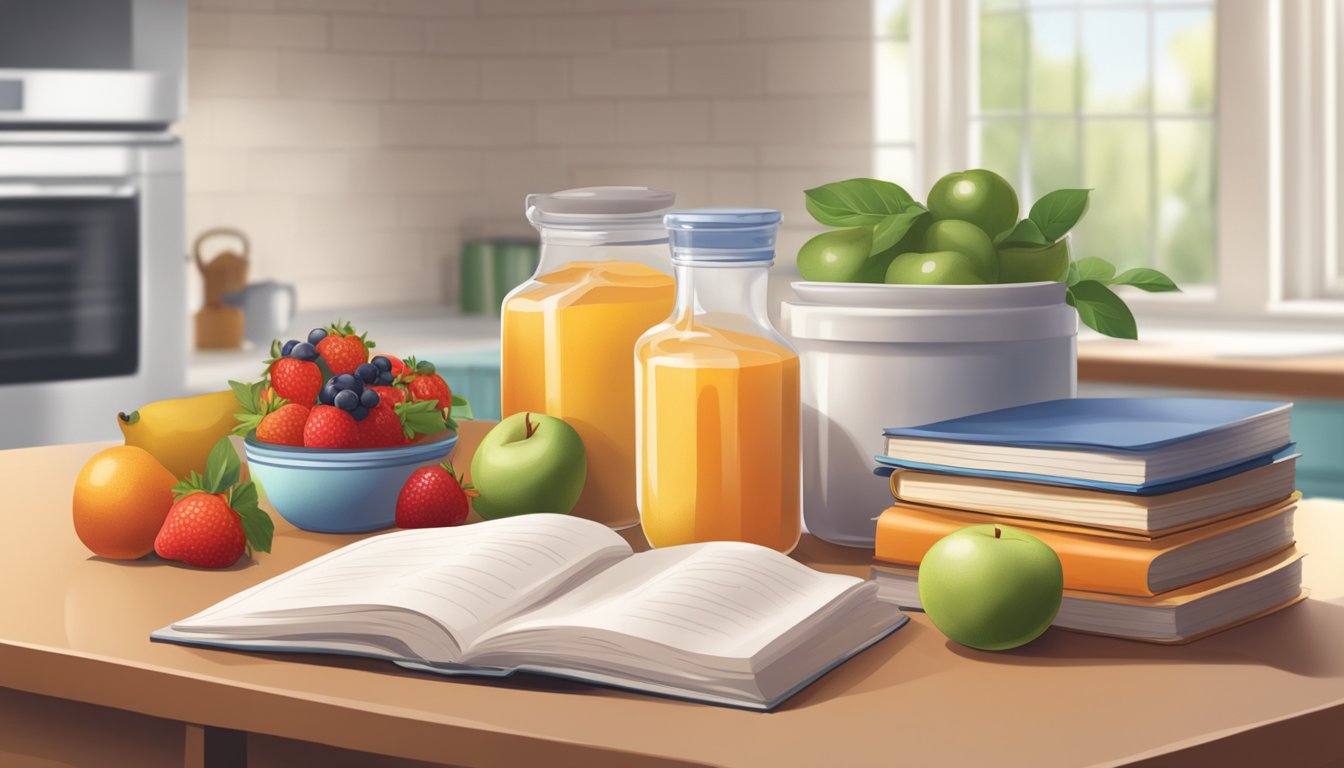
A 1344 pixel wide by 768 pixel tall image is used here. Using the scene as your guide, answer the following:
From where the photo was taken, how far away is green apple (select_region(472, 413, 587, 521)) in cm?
118

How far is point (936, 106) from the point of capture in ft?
12.0

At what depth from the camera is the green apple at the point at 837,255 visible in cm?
120

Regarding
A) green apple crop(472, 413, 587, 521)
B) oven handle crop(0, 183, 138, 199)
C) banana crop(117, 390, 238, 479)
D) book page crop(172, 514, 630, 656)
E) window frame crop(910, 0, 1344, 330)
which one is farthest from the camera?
window frame crop(910, 0, 1344, 330)

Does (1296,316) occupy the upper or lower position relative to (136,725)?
upper

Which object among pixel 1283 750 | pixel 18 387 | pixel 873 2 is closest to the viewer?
pixel 1283 750

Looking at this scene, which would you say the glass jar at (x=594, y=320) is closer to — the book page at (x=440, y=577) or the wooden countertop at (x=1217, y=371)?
the book page at (x=440, y=577)

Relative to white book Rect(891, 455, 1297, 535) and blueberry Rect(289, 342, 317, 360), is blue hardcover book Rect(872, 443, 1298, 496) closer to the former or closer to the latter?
white book Rect(891, 455, 1297, 535)

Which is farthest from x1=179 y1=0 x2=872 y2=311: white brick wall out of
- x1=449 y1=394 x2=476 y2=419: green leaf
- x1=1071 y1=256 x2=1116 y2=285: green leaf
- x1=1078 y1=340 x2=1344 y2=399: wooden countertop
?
x1=1071 y1=256 x2=1116 y2=285: green leaf

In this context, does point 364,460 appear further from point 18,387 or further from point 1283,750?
point 18,387

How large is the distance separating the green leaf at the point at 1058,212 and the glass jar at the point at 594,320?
0.97 feet

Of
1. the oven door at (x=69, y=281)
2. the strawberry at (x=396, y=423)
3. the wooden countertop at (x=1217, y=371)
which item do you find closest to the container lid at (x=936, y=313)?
the strawberry at (x=396, y=423)

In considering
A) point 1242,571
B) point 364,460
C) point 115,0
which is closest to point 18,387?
point 115,0

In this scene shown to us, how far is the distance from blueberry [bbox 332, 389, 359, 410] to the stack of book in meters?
0.41

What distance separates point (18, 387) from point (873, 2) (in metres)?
2.08
